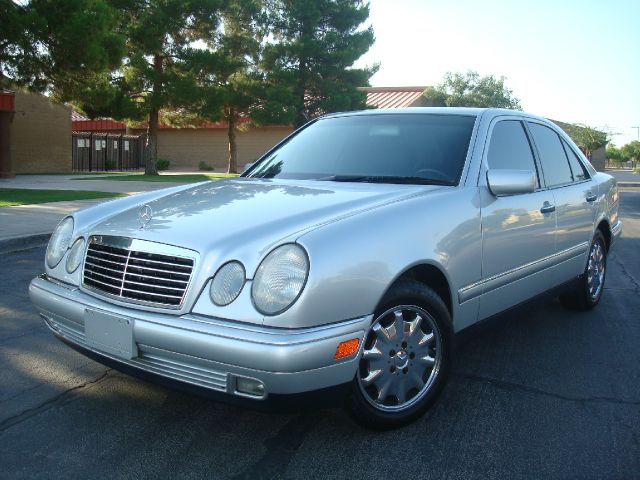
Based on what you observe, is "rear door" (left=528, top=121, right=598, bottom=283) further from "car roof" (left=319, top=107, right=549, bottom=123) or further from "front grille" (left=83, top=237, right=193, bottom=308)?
"front grille" (left=83, top=237, right=193, bottom=308)

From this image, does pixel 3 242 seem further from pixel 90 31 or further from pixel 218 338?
pixel 90 31

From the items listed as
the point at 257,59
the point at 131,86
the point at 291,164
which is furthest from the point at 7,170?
the point at 291,164

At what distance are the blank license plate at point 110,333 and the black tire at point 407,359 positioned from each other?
0.98 m

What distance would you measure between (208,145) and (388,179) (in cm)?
3945

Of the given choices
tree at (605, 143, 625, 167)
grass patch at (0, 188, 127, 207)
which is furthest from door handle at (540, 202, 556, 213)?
tree at (605, 143, 625, 167)

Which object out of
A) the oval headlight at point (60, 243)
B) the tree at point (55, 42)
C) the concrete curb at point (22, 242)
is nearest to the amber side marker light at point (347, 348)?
the oval headlight at point (60, 243)

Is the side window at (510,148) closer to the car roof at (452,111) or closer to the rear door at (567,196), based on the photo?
the car roof at (452,111)

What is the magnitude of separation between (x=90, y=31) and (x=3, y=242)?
9.38 meters

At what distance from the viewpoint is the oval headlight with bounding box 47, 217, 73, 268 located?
10.7 ft

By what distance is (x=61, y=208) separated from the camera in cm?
1191

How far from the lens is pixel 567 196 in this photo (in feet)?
14.8

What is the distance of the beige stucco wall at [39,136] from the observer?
2828 centimetres

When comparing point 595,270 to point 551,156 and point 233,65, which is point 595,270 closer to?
point 551,156

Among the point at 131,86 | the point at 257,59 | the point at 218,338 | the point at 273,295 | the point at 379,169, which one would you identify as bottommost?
the point at 218,338
